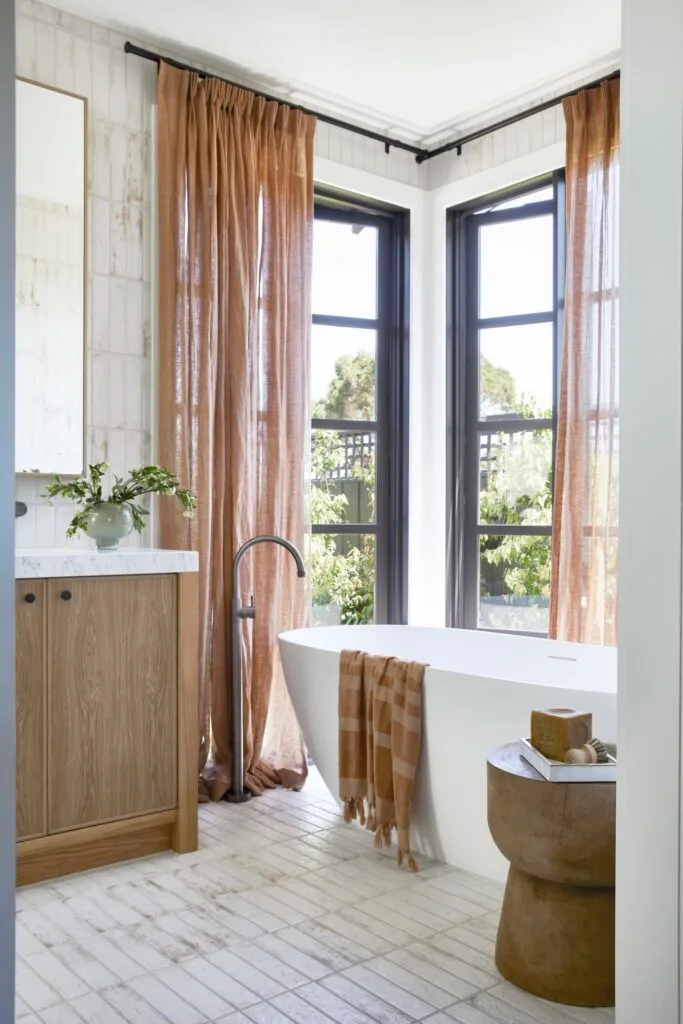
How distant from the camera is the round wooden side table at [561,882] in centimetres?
203

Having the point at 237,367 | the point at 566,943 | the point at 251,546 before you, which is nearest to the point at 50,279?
the point at 237,367

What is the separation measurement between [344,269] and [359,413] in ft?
2.31

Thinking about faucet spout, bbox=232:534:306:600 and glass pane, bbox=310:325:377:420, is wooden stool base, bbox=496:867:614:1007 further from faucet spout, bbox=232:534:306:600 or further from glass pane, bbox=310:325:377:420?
glass pane, bbox=310:325:377:420

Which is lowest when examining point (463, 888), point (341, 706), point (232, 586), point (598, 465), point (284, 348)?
point (463, 888)

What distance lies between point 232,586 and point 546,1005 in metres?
2.00

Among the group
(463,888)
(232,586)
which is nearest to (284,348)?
(232,586)

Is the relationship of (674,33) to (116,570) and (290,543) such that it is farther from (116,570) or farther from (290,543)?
(290,543)

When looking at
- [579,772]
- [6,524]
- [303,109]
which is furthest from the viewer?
[303,109]

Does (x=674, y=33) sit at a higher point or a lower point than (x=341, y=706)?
higher

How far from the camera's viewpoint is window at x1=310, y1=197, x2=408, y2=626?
4387mm

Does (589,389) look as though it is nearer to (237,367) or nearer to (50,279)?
(237,367)

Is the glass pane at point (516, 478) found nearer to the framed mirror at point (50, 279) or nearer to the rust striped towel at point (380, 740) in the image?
the rust striped towel at point (380, 740)

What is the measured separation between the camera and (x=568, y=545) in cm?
365

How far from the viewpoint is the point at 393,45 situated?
358 cm
